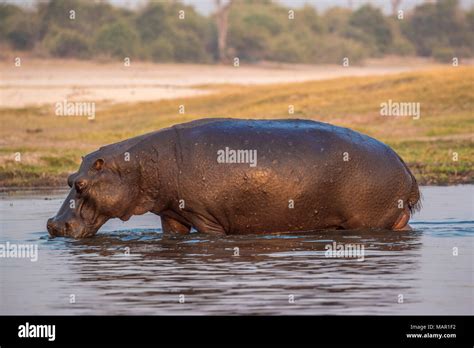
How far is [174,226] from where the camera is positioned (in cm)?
1393

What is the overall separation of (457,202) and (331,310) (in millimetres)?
8005

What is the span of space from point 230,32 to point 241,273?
52.2m

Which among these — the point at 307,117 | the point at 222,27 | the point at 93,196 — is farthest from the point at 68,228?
the point at 222,27

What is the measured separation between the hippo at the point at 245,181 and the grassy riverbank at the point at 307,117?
659cm

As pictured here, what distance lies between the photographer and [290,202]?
13320mm

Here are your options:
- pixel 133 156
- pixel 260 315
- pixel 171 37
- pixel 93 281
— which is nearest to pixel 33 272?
pixel 93 281

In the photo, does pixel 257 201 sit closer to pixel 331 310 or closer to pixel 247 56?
pixel 331 310

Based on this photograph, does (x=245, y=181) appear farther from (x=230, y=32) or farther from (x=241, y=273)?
(x=230, y=32)

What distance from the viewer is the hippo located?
523 inches

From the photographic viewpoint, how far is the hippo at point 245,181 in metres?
13.3

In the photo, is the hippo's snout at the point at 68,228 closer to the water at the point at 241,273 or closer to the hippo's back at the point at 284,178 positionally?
the water at the point at 241,273

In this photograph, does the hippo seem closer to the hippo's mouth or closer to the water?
the hippo's mouth
